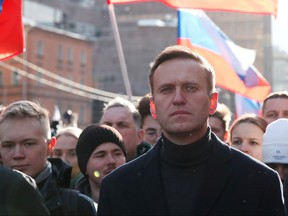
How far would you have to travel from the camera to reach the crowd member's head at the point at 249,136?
23.9 ft

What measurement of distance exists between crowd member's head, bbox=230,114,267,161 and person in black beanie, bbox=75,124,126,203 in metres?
1.16

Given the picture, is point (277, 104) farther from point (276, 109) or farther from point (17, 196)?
point (17, 196)

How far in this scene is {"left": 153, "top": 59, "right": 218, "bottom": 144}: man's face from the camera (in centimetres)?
429

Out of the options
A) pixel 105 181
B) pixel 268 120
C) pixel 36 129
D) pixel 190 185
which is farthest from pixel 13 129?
pixel 268 120

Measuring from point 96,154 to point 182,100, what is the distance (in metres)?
2.28

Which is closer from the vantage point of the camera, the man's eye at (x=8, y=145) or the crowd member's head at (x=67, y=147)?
the man's eye at (x=8, y=145)

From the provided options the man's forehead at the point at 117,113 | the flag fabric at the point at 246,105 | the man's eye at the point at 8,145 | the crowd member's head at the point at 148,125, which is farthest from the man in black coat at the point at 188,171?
the flag fabric at the point at 246,105

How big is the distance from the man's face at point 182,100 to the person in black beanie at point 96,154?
2.05m

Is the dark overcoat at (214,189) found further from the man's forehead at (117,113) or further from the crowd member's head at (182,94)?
the man's forehead at (117,113)

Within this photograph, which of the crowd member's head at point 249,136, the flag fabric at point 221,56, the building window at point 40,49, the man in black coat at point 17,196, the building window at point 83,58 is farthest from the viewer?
the building window at point 83,58

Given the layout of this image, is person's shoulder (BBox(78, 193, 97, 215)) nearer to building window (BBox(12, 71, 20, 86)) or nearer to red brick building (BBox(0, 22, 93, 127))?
red brick building (BBox(0, 22, 93, 127))

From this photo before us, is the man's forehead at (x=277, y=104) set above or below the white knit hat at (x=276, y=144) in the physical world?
below

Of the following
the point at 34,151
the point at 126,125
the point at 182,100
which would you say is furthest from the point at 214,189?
the point at 126,125

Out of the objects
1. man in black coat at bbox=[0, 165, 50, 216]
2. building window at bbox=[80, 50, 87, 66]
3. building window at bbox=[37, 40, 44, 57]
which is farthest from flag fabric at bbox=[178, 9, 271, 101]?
building window at bbox=[80, 50, 87, 66]
